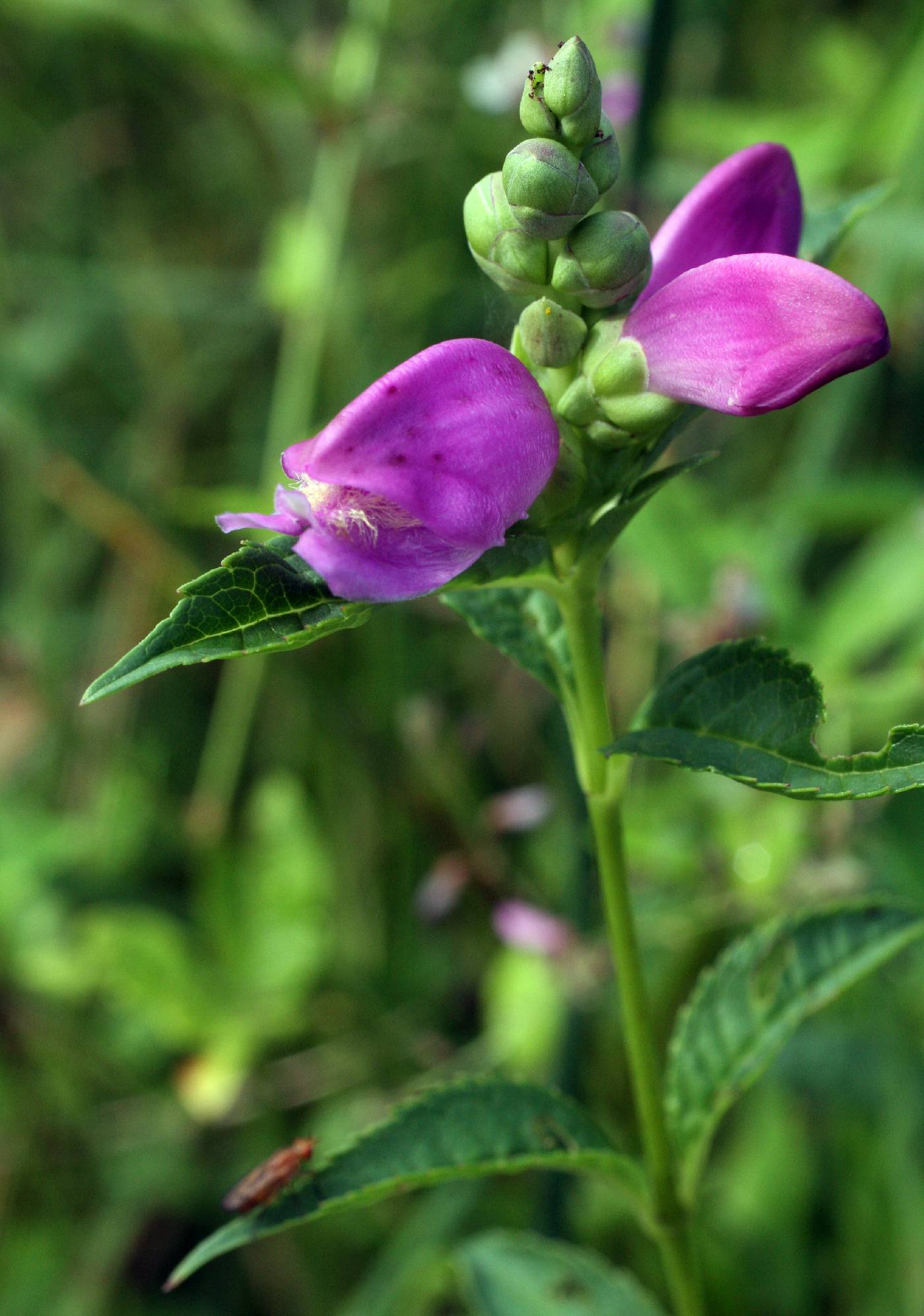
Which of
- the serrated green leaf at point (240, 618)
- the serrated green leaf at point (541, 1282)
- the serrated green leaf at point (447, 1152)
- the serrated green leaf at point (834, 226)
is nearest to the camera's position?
the serrated green leaf at point (240, 618)

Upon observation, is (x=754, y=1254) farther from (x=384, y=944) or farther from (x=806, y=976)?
(x=806, y=976)

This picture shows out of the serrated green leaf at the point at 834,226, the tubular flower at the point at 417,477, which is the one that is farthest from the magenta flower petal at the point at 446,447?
the serrated green leaf at the point at 834,226

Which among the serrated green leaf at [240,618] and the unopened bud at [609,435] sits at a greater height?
the unopened bud at [609,435]

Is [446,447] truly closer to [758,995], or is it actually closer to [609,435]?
[609,435]

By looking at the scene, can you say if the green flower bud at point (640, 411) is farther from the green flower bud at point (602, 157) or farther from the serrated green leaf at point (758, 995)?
the serrated green leaf at point (758, 995)

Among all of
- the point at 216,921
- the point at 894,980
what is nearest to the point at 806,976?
the point at 894,980

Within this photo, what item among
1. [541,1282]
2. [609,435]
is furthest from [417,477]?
[541,1282]
